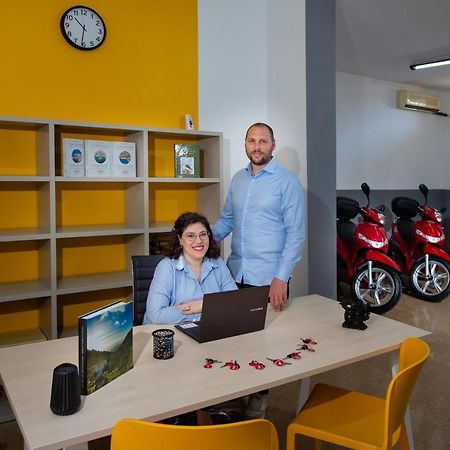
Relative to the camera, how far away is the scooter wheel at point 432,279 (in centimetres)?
540

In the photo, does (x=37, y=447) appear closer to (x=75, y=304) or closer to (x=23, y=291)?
(x=23, y=291)

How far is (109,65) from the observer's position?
11.7 feet

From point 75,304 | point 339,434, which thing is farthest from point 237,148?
point 339,434

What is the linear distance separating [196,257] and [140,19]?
2.24 metres

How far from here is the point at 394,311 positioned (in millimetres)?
5059

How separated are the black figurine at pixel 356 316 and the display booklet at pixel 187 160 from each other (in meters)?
1.95

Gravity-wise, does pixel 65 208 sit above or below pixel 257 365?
above

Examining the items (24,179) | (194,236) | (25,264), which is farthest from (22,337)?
(194,236)

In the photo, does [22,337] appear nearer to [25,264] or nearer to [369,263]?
[25,264]

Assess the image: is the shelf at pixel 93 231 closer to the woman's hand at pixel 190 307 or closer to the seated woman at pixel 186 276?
the seated woman at pixel 186 276

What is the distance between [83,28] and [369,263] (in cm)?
347

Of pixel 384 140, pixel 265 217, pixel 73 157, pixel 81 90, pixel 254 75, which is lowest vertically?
pixel 265 217

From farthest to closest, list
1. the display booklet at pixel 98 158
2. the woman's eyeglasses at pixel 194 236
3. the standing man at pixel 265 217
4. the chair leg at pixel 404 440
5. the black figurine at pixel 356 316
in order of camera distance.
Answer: the display booklet at pixel 98 158, the standing man at pixel 265 217, the woman's eyeglasses at pixel 194 236, the black figurine at pixel 356 316, the chair leg at pixel 404 440

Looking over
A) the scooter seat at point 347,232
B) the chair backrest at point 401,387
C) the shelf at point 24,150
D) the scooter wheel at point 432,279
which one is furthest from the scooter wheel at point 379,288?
the shelf at point 24,150
